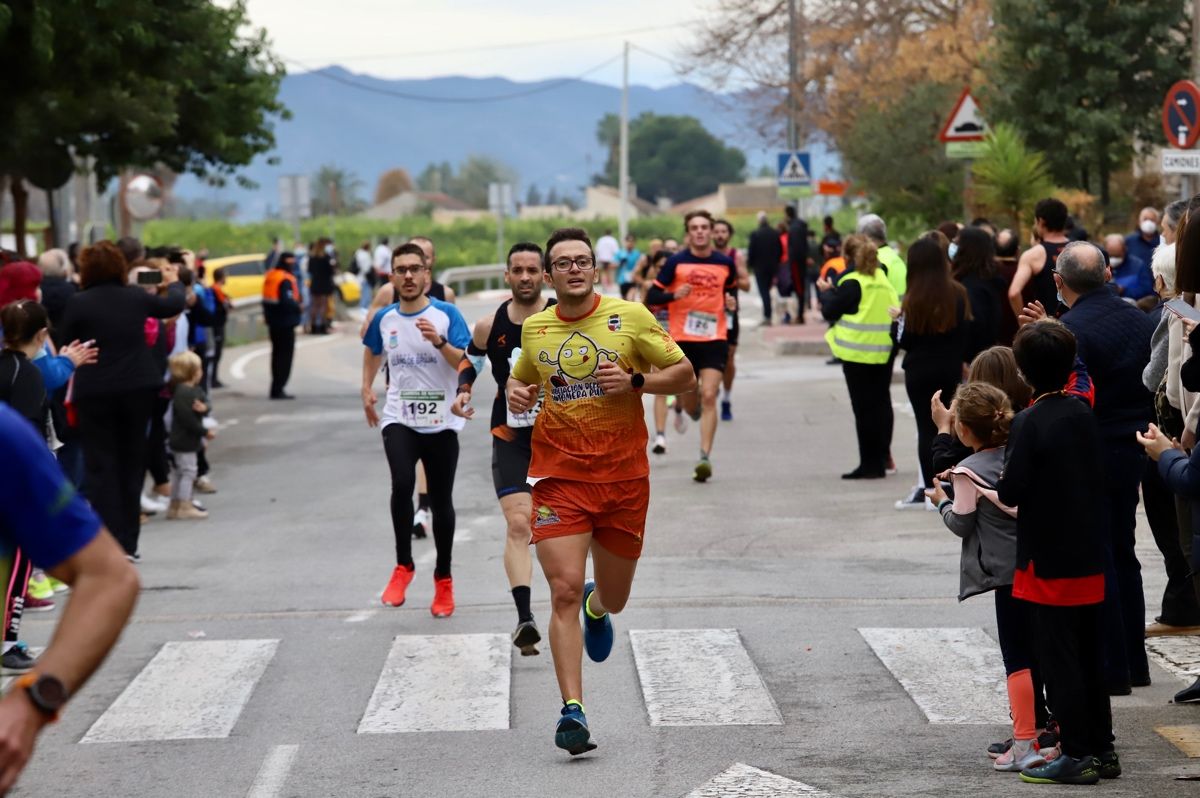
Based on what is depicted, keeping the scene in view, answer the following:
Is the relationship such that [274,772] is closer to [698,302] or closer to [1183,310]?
[1183,310]

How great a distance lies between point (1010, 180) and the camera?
25.8 metres

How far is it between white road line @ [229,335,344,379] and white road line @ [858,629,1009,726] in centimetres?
1995

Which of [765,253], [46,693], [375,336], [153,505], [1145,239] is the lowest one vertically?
[153,505]

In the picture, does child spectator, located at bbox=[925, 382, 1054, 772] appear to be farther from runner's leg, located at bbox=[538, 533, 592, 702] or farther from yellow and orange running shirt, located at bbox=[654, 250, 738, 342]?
yellow and orange running shirt, located at bbox=[654, 250, 738, 342]

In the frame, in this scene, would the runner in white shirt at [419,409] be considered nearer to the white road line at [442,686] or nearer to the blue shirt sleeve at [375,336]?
the blue shirt sleeve at [375,336]

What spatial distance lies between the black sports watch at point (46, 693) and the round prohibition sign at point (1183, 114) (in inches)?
621

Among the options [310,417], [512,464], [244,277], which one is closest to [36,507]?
[512,464]

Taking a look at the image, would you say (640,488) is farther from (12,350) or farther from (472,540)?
(472,540)

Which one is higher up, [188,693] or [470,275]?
[188,693]

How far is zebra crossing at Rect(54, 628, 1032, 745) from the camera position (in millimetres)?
7727

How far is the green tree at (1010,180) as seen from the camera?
2581 cm

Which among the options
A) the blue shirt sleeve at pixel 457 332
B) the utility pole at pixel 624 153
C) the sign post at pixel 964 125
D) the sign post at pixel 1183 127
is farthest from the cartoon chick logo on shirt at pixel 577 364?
the utility pole at pixel 624 153

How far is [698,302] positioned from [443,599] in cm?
575

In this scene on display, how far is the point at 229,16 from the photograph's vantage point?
1011 inches
